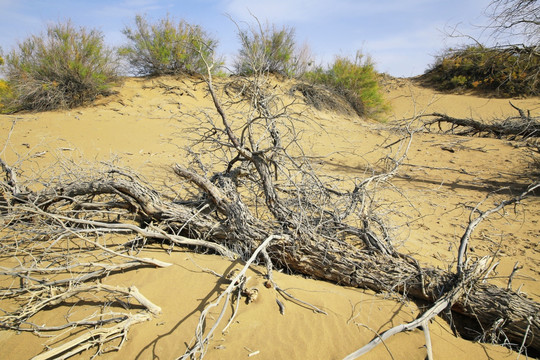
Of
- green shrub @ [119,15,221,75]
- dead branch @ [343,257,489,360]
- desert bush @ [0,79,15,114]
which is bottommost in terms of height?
dead branch @ [343,257,489,360]

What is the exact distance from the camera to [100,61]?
384 inches

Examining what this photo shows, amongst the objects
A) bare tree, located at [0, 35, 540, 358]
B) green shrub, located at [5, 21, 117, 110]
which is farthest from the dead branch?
green shrub, located at [5, 21, 117, 110]

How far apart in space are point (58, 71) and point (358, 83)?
36.6 feet

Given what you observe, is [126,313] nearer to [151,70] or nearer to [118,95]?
[118,95]

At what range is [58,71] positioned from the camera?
29.4ft

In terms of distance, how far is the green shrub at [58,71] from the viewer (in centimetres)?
875

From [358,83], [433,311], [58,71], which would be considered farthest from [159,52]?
[433,311]

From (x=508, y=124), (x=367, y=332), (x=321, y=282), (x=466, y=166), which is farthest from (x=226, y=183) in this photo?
(x=508, y=124)

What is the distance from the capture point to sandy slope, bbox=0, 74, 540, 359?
2.22m

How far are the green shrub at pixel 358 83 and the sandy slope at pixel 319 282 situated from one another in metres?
5.01

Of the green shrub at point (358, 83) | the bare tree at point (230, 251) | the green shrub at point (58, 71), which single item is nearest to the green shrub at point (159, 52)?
the green shrub at point (58, 71)

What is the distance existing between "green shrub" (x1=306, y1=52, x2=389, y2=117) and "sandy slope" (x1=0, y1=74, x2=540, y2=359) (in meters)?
5.01

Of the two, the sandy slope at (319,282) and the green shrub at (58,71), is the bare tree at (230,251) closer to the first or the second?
the sandy slope at (319,282)

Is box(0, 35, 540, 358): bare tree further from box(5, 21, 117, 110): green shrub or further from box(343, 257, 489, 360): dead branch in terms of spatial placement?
box(5, 21, 117, 110): green shrub
